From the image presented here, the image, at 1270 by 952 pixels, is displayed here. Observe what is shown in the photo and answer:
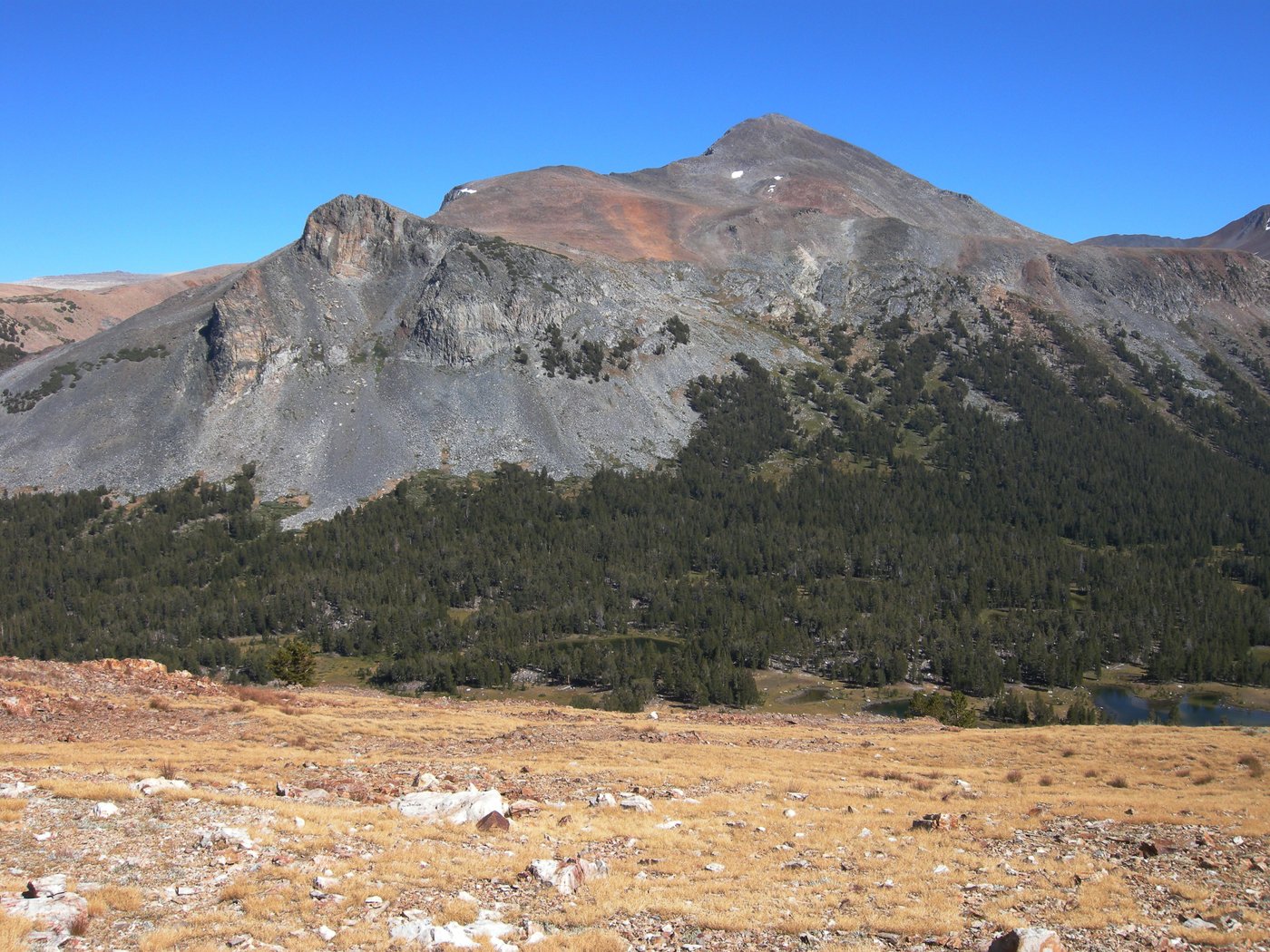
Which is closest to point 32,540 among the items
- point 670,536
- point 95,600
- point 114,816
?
point 95,600

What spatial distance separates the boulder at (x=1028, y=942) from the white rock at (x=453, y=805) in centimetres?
1300

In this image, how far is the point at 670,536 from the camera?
13850 cm

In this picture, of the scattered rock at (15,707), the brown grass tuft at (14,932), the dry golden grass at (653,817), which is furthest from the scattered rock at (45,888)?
the scattered rock at (15,707)

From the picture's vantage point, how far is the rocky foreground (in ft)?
51.6

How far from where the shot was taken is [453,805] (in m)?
23.6

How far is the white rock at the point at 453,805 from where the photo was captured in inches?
907

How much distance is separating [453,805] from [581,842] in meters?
4.21

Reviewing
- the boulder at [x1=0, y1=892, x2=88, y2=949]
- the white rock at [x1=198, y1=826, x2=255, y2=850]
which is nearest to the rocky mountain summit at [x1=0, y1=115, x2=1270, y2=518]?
the white rock at [x1=198, y1=826, x2=255, y2=850]

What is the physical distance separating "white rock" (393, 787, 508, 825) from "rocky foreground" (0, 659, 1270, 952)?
0.26ft

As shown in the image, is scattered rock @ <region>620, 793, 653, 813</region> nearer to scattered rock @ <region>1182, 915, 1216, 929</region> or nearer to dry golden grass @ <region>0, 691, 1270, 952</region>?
dry golden grass @ <region>0, 691, 1270, 952</region>

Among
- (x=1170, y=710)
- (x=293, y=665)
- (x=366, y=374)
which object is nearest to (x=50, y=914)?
(x=293, y=665)

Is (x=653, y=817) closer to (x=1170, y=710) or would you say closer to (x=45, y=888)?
(x=45, y=888)

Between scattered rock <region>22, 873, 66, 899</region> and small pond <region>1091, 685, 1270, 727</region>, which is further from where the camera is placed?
small pond <region>1091, 685, 1270, 727</region>

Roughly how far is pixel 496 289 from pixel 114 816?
168967mm
